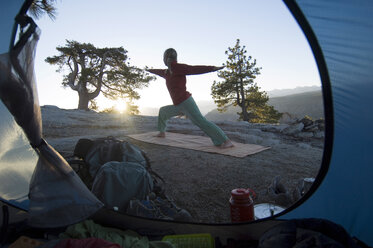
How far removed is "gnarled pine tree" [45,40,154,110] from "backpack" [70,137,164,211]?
12.1 m

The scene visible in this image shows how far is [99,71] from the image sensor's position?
14398 millimetres

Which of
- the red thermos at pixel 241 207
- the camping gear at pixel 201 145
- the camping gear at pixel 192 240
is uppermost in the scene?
the camping gear at pixel 201 145

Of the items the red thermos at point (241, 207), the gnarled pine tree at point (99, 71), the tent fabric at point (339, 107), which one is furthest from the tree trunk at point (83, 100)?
the red thermos at point (241, 207)

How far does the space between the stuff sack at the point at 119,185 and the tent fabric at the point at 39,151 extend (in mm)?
438

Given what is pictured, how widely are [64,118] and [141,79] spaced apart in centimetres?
705

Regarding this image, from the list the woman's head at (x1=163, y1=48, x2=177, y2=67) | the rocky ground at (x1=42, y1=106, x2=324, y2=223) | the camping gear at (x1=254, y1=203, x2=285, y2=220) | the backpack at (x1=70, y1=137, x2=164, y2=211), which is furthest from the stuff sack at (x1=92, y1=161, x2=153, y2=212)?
the woman's head at (x1=163, y1=48, x2=177, y2=67)

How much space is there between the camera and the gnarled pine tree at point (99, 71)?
14.1 m

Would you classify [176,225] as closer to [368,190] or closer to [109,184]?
[109,184]

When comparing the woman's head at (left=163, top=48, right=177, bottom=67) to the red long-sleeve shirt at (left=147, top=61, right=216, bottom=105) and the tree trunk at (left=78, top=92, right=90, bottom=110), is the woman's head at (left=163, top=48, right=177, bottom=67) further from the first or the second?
the tree trunk at (left=78, top=92, right=90, bottom=110)

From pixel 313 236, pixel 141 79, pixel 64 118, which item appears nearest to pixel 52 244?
pixel 313 236

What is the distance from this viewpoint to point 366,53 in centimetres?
111

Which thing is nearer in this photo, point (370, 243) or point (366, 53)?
point (366, 53)

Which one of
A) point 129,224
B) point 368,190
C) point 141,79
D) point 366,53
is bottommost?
point 129,224

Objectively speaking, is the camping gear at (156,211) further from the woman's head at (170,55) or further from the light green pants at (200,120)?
the woman's head at (170,55)
